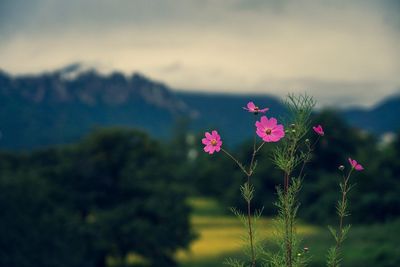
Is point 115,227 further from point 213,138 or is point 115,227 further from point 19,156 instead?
point 213,138

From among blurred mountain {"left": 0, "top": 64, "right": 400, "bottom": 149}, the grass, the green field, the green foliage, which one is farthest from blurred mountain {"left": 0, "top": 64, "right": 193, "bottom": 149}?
the green foliage

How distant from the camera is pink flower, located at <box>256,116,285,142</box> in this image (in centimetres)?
387

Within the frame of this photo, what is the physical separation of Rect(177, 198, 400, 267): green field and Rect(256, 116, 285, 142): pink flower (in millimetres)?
712

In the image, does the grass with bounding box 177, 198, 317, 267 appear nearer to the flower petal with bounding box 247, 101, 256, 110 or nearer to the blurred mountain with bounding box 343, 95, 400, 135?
the flower petal with bounding box 247, 101, 256, 110

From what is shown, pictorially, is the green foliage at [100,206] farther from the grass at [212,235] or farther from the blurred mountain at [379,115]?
the blurred mountain at [379,115]

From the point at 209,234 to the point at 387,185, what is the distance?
41.9 ft

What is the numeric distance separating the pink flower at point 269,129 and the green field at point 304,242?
71 centimetres

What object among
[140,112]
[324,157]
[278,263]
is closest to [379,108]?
[140,112]

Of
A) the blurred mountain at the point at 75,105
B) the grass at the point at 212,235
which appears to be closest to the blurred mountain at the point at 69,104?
the blurred mountain at the point at 75,105

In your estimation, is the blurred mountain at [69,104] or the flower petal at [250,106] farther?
the blurred mountain at [69,104]

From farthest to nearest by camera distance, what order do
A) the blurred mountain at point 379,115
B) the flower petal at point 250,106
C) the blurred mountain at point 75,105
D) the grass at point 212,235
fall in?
the blurred mountain at point 379,115 < the blurred mountain at point 75,105 < the grass at point 212,235 < the flower petal at point 250,106

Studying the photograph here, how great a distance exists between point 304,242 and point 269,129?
2821 centimetres

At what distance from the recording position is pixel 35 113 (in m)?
59.1

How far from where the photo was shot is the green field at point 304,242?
22.3m
